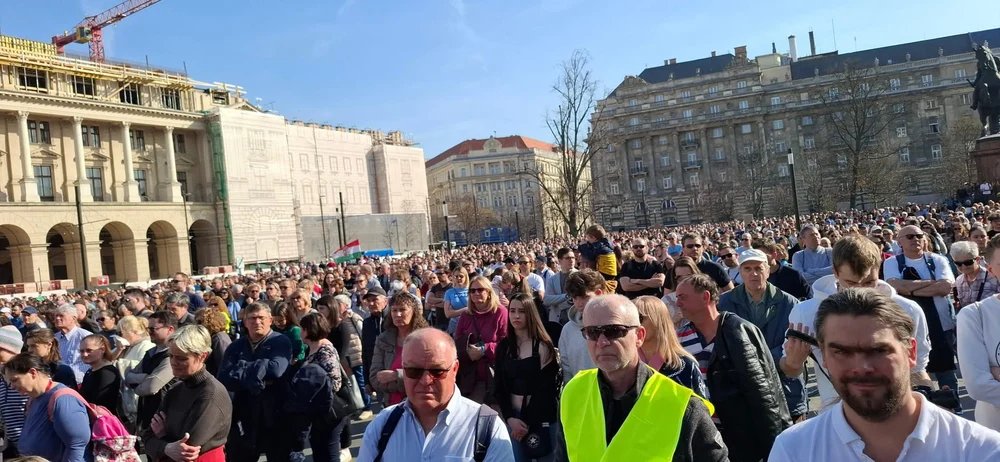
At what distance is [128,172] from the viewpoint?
5456 cm

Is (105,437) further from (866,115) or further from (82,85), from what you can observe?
(866,115)

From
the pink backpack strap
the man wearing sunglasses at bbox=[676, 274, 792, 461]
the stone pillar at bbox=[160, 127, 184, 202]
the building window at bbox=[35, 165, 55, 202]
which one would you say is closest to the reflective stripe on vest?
the man wearing sunglasses at bbox=[676, 274, 792, 461]

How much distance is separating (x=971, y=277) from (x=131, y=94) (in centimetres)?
6050

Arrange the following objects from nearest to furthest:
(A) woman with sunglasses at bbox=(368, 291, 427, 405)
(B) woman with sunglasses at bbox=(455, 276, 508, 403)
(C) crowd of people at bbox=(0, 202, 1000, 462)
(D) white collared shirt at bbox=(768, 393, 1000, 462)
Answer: (D) white collared shirt at bbox=(768, 393, 1000, 462) < (C) crowd of people at bbox=(0, 202, 1000, 462) < (B) woman with sunglasses at bbox=(455, 276, 508, 403) < (A) woman with sunglasses at bbox=(368, 291, 427, 405)

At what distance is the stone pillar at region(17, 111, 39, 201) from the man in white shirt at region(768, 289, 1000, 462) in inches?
2206

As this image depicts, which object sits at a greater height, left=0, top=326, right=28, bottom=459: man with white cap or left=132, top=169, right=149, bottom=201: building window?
left=132, top=169, right=149, bottom=201: building window

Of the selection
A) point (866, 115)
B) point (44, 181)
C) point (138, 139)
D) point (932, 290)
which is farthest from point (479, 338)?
point (866, 115)

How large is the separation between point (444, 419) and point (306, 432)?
3.23 meters

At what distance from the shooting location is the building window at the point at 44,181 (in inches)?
2014

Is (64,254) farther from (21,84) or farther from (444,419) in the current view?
(444,419)

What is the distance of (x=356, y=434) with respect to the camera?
859cm

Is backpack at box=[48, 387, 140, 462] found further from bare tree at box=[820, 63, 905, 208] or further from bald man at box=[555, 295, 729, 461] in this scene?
bare tree at box=[820, 63, 905, 208]

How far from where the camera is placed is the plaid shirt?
6.36 meters

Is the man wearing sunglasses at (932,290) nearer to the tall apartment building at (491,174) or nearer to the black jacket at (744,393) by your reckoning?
the black jacket at (744,393)
